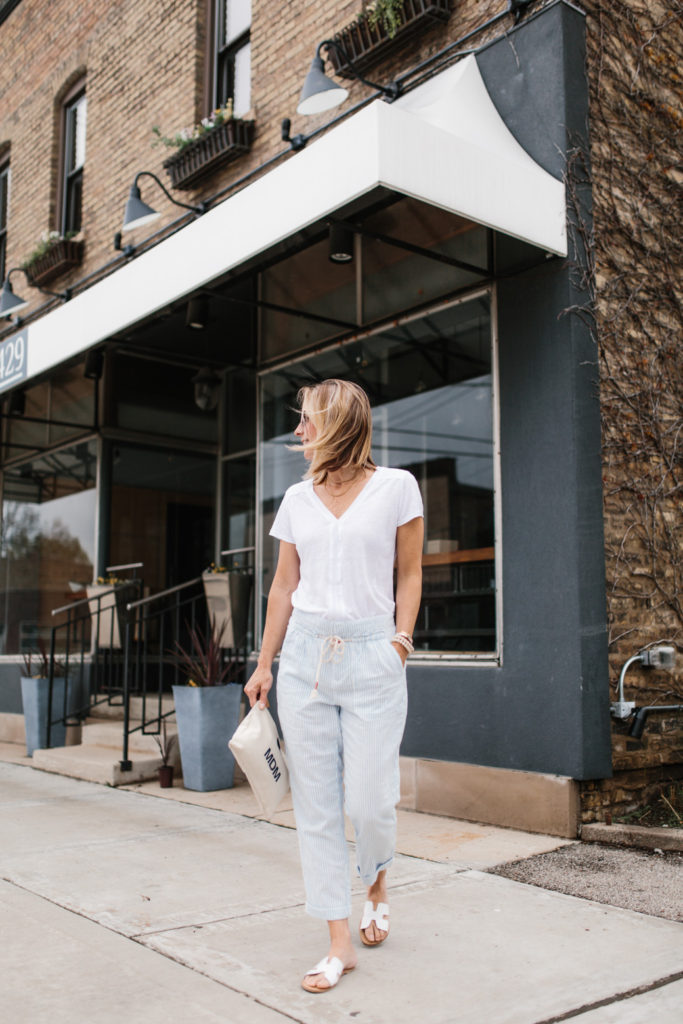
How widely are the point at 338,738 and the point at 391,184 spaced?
9.04 feet

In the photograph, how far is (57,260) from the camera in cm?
1024

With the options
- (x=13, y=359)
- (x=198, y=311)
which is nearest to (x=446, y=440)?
(x=198, y=311)

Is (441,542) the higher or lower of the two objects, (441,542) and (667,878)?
the higher

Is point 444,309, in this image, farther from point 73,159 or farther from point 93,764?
point 73,159

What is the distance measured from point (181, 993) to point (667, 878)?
7.71 ft

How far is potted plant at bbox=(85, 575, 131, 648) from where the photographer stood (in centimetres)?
907

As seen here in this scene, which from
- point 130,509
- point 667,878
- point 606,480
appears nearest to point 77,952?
point 667,878

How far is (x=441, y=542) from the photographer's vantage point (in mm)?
6332

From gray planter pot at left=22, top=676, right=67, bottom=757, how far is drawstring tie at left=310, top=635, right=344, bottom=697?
5.95 m

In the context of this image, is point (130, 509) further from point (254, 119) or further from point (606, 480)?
point (606, 480)

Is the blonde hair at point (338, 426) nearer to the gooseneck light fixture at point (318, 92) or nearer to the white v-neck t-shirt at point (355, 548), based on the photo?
the white v-neck t-shirt at point (355, 548)

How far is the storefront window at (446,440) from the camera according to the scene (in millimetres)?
5980

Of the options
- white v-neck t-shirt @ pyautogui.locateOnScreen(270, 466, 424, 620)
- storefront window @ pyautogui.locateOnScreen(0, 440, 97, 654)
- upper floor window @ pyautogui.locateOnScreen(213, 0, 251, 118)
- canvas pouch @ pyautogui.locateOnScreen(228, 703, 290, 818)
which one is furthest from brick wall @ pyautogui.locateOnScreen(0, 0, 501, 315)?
canvas pouch @ pyautogui.locateOnScreen(228, 703, 290, 818)

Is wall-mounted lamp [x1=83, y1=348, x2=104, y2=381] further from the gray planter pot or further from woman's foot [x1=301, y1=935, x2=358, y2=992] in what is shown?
woman's foot [x1=301, y1=935, x2=358, y2=992]
